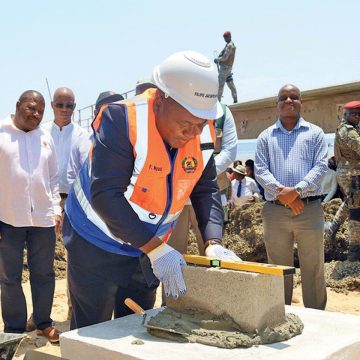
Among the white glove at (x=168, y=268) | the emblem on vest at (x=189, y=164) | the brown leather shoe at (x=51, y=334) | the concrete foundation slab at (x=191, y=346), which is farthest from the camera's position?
the brown leather shoe at (x=51, y=334)

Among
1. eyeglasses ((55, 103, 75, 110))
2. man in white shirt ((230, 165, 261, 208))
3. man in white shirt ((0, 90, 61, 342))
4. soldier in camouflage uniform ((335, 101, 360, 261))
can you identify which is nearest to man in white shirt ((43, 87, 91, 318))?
eyeglasses ((55, 103, 75, 110))

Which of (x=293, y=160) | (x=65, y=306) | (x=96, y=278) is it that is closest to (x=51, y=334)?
(x=65, y=306)

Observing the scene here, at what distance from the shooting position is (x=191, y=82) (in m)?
2.28

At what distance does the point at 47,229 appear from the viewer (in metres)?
4.35

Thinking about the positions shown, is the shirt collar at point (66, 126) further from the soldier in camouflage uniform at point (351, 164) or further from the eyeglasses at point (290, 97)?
the soldier in camouflage uniform at point (351, 164)

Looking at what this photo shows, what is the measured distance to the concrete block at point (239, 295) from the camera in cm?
223

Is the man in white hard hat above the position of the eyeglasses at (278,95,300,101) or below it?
below

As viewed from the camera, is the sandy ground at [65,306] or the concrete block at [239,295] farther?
the sandy ground at [65,306]

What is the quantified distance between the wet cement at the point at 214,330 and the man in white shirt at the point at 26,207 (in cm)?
215

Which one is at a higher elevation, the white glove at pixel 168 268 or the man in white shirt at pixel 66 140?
the man in white shirt at pixel 66 140

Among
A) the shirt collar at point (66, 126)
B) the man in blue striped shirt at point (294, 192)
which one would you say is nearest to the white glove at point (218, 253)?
the man in blue striped shirt at point (294, 192)

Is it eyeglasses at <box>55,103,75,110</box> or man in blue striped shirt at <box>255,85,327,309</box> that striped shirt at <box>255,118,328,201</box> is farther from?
eyeglasses at <box>55,103,75,110</box>

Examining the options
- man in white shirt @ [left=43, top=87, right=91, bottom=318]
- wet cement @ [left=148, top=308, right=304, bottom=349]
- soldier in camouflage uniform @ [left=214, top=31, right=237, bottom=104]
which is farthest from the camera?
soldier in camouflage uniform @ [left=214, top=31, right=237, bottom=104]

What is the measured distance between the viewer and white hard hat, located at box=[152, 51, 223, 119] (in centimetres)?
228
